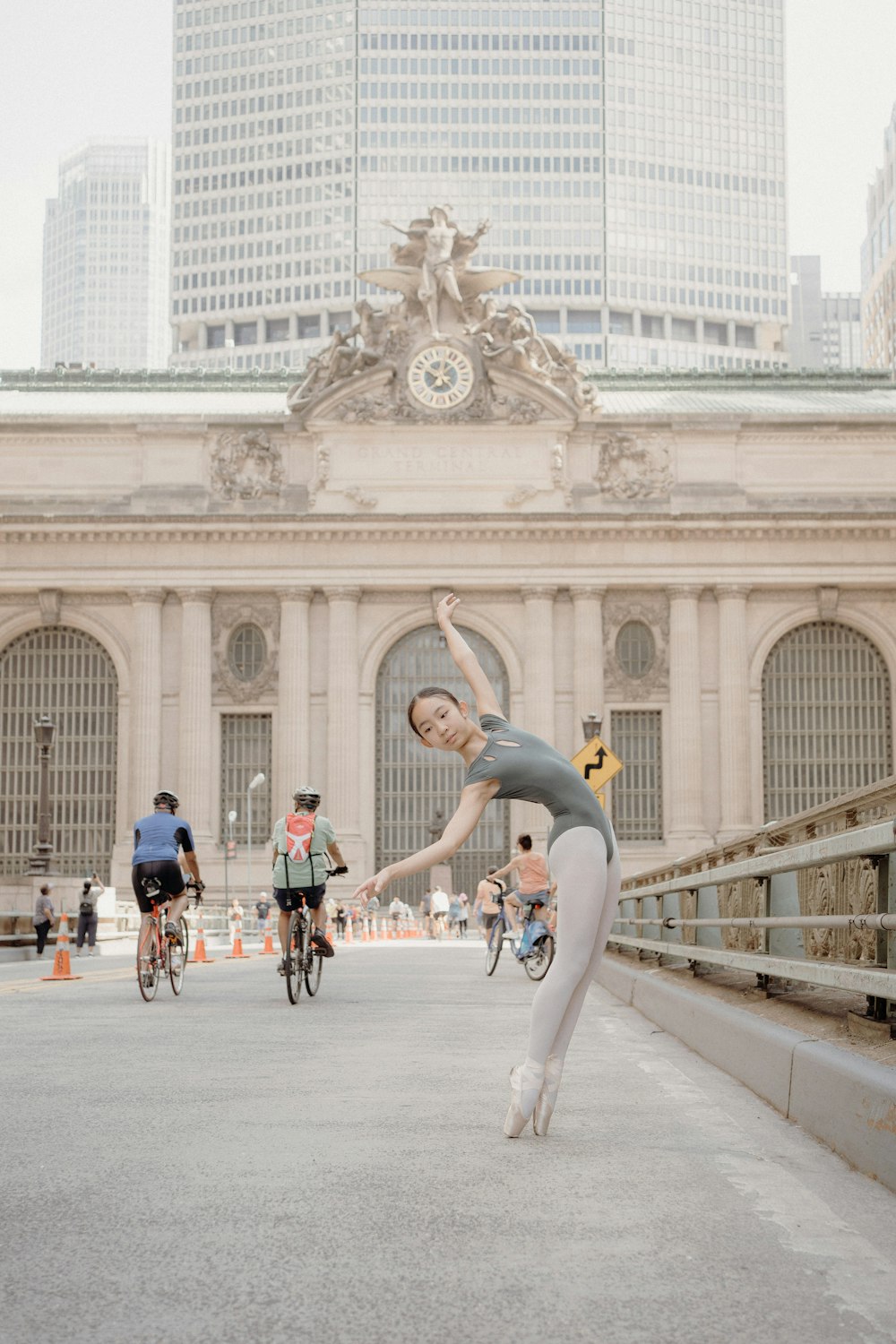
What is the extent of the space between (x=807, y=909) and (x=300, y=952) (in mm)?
7326

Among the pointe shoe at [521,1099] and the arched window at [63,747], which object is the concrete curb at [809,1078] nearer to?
the pointe shoe at [521,1099]

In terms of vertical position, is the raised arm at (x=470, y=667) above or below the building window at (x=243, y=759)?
below

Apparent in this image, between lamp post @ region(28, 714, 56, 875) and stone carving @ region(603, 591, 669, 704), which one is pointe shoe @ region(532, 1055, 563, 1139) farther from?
stone carving @ region(603, 591, 669, 704)

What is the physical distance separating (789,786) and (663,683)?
5089 millimetres

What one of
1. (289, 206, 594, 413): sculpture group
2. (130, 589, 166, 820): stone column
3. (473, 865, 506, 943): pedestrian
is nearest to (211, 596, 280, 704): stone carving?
(130, 589, 166, 820): stone column

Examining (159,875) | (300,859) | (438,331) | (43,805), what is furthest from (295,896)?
(438,331)

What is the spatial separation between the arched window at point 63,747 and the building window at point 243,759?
3.47 m

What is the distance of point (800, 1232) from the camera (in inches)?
208

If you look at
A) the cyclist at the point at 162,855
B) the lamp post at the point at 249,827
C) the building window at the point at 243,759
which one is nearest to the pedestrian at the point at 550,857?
the cyclist at the point at 162,855

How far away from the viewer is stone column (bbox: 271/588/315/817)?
179 ft

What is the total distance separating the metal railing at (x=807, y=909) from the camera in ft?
22.4

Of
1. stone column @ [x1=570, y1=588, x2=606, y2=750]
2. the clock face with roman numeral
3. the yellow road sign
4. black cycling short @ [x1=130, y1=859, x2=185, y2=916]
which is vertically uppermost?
the clock face with roman numeral

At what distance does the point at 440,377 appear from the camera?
5659cm

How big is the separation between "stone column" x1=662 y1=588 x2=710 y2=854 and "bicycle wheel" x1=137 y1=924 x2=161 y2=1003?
1534 inches
